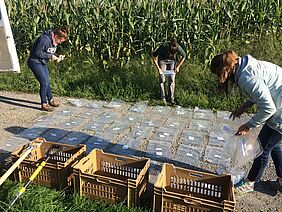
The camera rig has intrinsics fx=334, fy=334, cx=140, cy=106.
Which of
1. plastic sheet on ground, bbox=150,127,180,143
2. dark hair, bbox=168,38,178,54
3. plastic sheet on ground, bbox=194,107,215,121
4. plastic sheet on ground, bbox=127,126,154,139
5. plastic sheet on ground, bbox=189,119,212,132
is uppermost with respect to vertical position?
dark hair, bbox=168,38,178,54

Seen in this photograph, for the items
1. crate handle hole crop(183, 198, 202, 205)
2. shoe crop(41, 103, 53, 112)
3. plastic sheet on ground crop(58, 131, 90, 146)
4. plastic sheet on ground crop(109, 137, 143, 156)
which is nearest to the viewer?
crate handle hole crop(183, 198, 202, 205)

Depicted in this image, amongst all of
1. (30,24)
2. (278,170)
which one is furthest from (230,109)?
(30,24)

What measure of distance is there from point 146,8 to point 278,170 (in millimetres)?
5590

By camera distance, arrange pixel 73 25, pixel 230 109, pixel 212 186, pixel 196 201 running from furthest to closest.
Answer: pixel 73 25 < pixel 230 109 < pixel 212 186 < pixel 196 201

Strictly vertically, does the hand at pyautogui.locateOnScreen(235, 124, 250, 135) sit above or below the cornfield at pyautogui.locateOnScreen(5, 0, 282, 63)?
below

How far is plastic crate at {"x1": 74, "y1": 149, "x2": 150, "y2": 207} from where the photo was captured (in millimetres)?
3391

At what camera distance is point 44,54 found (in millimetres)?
6445

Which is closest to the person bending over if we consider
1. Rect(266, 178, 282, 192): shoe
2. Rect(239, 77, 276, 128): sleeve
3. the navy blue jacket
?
the navy blue jacket

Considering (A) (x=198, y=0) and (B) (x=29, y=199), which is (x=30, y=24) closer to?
(A) (x=198, y=0)

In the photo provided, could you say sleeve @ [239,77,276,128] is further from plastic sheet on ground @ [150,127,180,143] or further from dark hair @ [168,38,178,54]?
dark hair @ [168,38,178,54]

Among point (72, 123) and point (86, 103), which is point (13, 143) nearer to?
point (72, 123)

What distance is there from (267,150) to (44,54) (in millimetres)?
4495

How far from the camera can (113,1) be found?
8484mm

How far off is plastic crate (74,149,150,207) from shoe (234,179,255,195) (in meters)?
1.15
